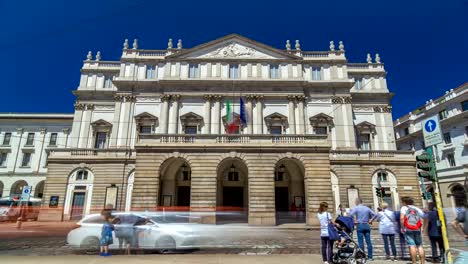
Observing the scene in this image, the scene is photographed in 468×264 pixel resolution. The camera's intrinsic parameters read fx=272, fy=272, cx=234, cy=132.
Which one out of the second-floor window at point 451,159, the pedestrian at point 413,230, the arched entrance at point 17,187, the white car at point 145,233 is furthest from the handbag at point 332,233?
the arched entrance at point 17,187

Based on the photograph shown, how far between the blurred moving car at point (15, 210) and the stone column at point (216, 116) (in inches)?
757

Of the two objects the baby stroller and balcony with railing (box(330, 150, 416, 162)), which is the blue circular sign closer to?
the baby stroller

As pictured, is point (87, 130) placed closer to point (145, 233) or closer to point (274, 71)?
point (274, 71)

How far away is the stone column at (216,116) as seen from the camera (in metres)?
28.6

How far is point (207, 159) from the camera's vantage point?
20.1 metres

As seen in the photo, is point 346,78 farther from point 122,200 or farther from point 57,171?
point 57,171

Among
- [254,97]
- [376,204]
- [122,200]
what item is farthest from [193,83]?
[376,204]

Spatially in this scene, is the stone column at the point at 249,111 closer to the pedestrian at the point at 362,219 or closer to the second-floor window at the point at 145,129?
the second-floor window at the point at 145,129

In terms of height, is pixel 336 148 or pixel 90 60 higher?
pixel 90 60

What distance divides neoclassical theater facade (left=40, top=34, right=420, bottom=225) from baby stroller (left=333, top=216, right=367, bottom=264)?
15103 millimetres

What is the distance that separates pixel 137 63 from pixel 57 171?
1427 cm

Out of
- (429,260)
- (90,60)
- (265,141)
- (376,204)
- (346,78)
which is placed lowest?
(429,260)

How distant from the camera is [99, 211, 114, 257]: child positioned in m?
8.88

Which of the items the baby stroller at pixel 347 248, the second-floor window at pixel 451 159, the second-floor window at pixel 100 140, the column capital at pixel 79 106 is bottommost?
the baby stroller at pixel 347 248
